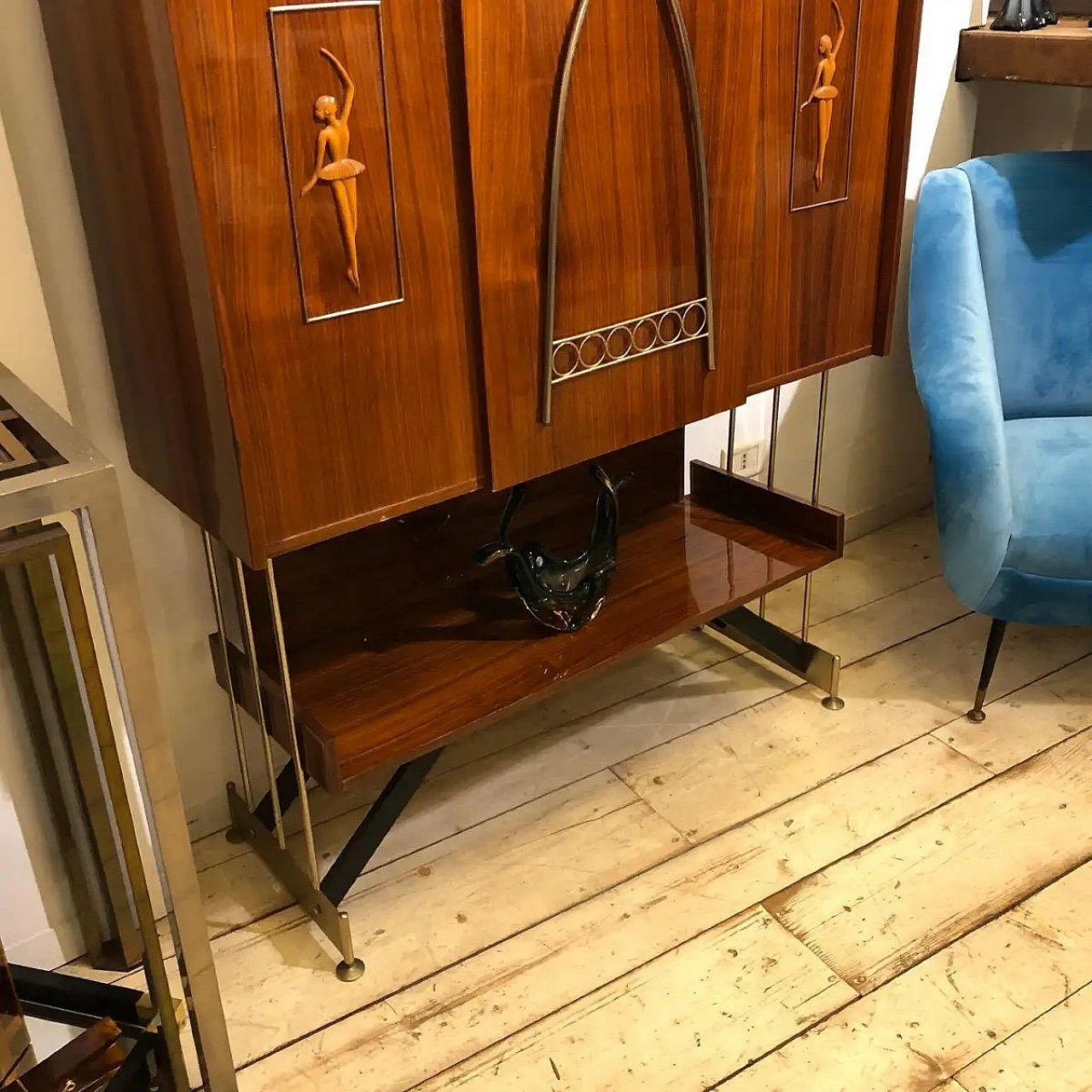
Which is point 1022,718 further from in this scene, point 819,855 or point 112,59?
point 112,59

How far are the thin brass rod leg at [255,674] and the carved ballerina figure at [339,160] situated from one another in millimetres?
492

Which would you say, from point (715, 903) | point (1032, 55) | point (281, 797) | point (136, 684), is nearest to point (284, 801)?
point (281, 797)

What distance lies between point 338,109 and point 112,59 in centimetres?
23

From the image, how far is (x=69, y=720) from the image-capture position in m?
1.24

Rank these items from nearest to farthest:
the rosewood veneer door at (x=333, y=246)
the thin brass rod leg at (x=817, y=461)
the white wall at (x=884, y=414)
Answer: the rosewood veneer door at (x=333, y=246) < the thin brass rod leg at (x=817, y=461) < the white wall at (x=884, y=414)

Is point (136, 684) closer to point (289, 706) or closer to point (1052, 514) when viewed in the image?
point (289, 706)

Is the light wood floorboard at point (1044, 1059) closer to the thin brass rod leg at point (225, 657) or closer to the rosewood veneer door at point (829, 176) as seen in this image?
the rosewood veneer door at point (829, 176)

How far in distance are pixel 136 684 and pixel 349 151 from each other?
1.76 feet

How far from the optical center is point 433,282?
1175mm

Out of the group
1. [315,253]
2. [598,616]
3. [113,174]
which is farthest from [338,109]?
[598,616]

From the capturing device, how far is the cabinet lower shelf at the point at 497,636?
142 centimetres

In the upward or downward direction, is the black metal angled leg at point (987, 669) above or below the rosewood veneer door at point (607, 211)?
below

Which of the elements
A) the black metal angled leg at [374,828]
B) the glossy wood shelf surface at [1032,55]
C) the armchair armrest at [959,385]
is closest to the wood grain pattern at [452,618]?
the black metal angled leg at [374,828]

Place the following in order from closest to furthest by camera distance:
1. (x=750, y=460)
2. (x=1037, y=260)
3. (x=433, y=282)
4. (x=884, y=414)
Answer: (x=433, y=282) → (x=1037, y=260) → (x=750, y=460) → (x=884, y=414)
